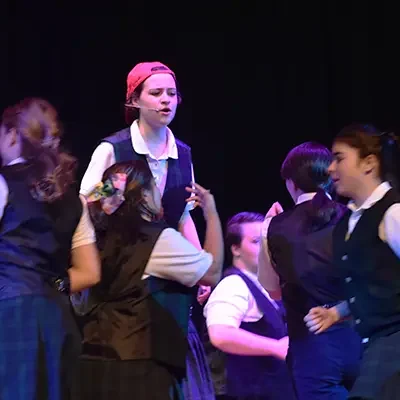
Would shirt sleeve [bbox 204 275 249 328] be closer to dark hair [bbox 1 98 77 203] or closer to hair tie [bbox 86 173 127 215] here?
hair tie [bbox 86 173 127 215]

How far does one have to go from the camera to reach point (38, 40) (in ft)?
14.6

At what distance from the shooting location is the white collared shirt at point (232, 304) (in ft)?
10.6

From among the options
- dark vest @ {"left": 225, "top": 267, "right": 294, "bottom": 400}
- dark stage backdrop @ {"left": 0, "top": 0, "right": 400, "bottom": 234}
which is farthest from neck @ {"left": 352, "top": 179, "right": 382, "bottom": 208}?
dark stage backdrop @ {"left": 0, "top": 0, "right": 400, "bottom": 234}

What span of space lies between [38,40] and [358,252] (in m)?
2.39

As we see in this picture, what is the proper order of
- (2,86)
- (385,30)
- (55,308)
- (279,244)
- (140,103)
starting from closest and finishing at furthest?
(55,308)
(279,244)
(140,103)
(2,86)
(385,30)

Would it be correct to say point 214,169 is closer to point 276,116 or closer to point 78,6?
point 276,116

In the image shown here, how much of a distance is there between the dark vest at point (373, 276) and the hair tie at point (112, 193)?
2.21ft

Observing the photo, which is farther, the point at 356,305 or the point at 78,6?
Answer: the point at 78,6

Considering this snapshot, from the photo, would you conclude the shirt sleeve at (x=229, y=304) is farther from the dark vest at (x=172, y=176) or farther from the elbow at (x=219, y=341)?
the dark vest at (x=172, y=176)

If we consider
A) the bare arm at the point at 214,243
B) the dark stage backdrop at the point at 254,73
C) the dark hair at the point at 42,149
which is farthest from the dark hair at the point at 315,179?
the dark stage backdrop at the point at 254,73

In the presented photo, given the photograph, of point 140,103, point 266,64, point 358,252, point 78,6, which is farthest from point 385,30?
point 358,252

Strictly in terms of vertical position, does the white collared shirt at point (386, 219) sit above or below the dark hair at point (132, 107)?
below

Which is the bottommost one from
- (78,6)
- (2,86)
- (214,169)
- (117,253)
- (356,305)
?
(356,305)

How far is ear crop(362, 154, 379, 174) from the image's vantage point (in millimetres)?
2650
